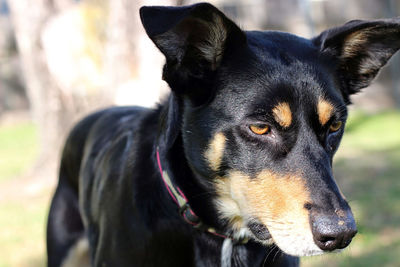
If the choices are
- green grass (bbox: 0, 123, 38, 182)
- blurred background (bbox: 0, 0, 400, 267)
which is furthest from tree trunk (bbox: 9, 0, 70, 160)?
green grass (bbox: 0, 123, 38, 182)

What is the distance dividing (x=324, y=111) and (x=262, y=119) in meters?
0.30

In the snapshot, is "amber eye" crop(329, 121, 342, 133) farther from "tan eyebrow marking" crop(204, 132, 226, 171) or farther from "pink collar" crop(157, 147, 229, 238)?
"pink collar" crop(157, 147, 229, 238)

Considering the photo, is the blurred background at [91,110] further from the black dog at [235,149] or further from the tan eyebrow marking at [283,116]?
the tan eyebrow marking at [283,116]

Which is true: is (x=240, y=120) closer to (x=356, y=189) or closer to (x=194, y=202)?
(x=194, y=202)

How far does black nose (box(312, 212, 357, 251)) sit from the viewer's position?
239cm

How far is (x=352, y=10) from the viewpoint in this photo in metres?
14.8

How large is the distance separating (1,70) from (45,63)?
10540 mm

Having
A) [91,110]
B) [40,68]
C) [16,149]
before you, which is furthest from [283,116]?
[16,149]

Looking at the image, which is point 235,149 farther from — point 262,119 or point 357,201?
point 357,201

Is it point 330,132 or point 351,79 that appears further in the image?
point 351,79

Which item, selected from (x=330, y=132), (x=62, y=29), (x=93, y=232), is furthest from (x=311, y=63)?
(x=62, y=29)

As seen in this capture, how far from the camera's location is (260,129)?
2658mm

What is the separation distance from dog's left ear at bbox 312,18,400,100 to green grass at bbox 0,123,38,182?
7887 mm

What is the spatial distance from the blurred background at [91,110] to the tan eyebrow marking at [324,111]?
162cm
